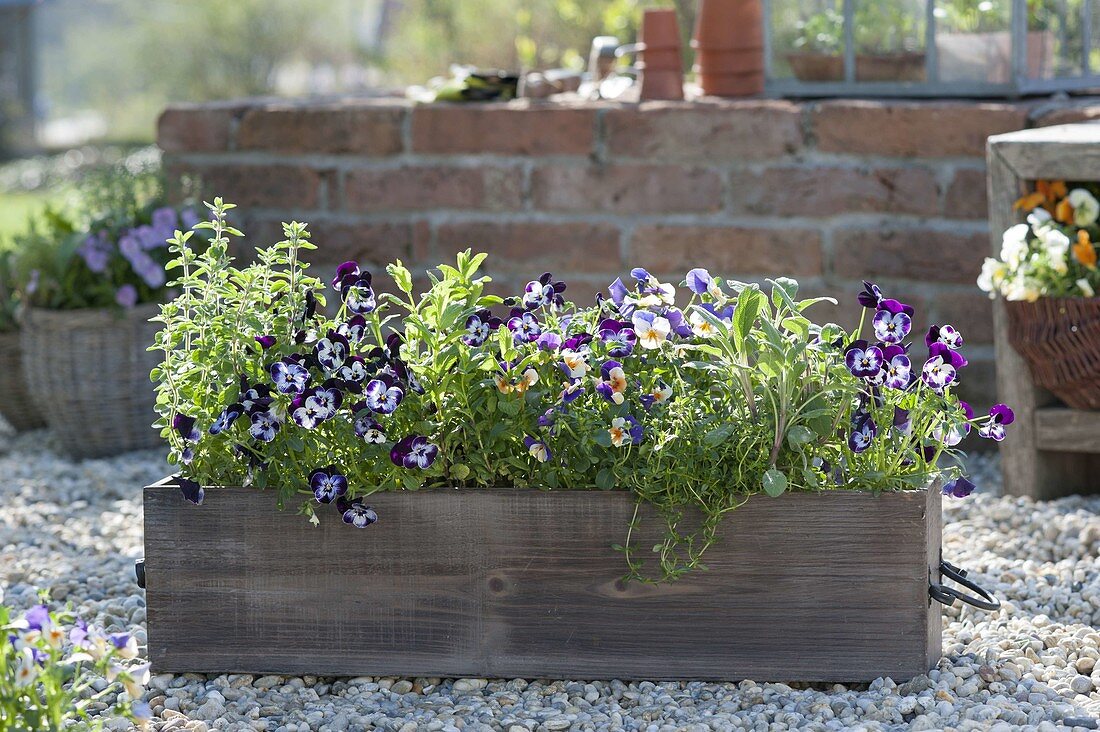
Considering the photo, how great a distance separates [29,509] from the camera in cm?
286

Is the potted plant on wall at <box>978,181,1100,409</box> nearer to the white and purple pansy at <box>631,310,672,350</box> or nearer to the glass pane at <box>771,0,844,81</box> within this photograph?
the glass pane at <box>771,0,844,81</box>

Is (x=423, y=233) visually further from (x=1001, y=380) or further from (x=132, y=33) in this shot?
(x=132, y=33)

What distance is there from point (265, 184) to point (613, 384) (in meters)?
2.08

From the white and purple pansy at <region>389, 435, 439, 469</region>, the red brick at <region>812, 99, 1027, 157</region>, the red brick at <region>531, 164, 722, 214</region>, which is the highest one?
the red brick at <region>812, 99, 1027, 157</region>

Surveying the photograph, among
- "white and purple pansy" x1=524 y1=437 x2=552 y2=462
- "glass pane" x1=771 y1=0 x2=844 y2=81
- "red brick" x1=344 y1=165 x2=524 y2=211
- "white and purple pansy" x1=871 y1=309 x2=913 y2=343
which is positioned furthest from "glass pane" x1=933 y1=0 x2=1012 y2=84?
"white and purple pansy" x1=524 y1=437 x2=552 y2=462

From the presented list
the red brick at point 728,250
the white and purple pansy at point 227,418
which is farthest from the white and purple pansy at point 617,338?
the red brick at point 728,250

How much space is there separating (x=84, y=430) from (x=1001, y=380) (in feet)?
6.93

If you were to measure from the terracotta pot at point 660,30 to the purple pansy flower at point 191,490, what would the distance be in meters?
2.08

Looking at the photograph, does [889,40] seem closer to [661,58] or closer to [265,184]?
[661,58]

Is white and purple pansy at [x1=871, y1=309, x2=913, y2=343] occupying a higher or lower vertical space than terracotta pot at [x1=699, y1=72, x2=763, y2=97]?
lower

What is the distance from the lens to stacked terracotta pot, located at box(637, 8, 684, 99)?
3.43 m

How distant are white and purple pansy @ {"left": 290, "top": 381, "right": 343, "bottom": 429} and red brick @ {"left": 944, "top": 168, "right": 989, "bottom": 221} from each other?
184 cm

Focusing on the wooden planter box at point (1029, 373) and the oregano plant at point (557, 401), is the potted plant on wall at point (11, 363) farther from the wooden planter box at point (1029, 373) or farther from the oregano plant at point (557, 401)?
the wooden planter box at point (1029, 373)

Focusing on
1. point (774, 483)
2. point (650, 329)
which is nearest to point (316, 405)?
point (650, 329)
